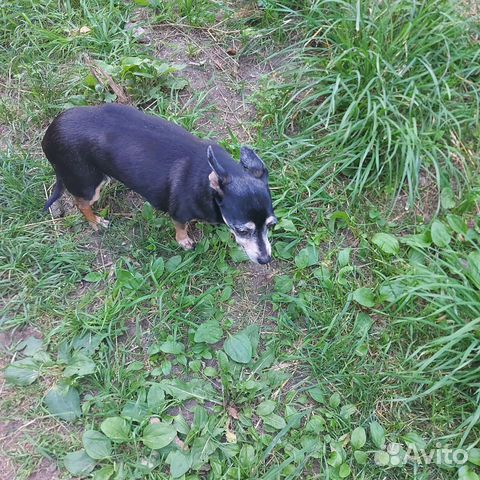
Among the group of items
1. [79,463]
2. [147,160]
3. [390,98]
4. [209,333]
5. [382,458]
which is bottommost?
[79,463]

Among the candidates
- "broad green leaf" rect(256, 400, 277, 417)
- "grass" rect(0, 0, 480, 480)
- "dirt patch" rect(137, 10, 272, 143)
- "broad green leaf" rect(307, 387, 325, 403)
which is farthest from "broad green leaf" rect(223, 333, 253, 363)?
"dirt patch" rect(137, 10, 272, 143)

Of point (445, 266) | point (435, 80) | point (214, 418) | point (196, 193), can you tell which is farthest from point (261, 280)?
point (435, 80)

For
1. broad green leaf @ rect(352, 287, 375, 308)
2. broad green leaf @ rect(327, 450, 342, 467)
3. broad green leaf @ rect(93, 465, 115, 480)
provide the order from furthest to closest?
broad green leaf @ rect(352, 287, 375, 308) < broad green leaf @ rect(327, 450, 342, 467) < broad green leaf @ rect(93, 465, 115, 480)

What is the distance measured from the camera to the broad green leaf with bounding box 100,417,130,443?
9.42ft

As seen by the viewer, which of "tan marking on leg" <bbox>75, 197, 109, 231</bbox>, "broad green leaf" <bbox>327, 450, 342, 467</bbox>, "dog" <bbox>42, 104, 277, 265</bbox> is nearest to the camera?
"broad green leaf" <bbox>327, 450, 342, 467</bbox>

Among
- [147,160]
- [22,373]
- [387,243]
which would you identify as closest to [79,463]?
[22,373]

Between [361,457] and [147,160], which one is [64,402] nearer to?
[147,160]

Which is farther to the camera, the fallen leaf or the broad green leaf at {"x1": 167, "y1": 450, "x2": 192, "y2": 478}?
the fallen leaf

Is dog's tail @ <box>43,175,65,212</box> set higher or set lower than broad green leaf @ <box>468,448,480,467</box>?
higher

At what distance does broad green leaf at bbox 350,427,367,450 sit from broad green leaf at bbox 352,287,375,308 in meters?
0.78

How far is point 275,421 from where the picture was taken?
9.86 ft

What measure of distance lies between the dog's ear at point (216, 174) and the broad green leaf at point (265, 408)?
126 centimetres

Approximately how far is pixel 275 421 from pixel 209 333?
0.65 m

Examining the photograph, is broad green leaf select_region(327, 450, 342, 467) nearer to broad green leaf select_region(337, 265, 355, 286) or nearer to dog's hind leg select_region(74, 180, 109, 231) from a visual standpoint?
broad green leaf select_region(337, 265, 355, 286)
